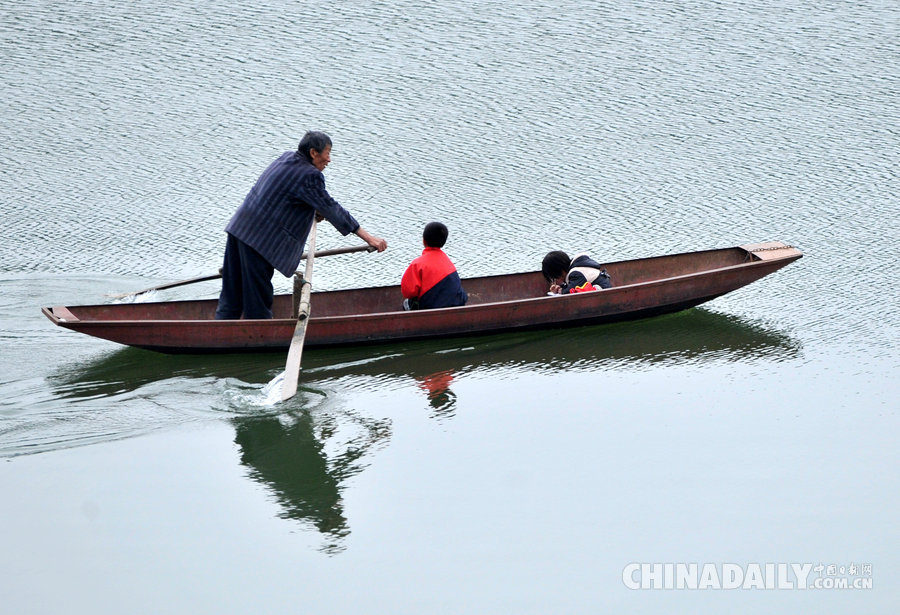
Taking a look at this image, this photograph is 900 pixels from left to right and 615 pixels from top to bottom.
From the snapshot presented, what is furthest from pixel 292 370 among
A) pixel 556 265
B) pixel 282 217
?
pixel 556 265

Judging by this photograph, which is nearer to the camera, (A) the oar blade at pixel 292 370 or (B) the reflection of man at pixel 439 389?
(A) the oar blade at pixel 292 370

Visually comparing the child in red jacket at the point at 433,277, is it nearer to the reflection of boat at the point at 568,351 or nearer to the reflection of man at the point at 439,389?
the reflection of boat at the point at 568,351

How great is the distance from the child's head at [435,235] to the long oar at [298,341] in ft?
2.03

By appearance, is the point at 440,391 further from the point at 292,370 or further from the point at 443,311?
the point at 292,370

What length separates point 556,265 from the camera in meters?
6.15

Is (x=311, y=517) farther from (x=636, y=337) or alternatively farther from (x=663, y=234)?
(x=663, y=234)

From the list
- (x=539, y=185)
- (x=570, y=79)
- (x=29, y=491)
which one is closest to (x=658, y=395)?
(x=29, y=491)

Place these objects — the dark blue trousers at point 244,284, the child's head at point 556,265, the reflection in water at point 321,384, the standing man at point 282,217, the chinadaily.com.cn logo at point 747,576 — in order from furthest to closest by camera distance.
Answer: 1. the child's head at point 556,265
2. the dark blue trousers at point 244,284
3. the standing man at point 282,217
4. the reflection in water at point 321,384
5. the chinadaily.com.cn logo at point 747,576

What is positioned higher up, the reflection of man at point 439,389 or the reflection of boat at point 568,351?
the reflection of boat at point 568,351

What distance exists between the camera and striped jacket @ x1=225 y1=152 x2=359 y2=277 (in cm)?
540

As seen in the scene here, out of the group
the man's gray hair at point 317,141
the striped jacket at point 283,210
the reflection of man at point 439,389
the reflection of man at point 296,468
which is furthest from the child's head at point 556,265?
the reflection of man at point 296,468

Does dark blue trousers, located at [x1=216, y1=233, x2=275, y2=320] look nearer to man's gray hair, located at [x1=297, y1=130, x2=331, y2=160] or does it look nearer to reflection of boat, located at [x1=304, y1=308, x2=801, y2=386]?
reflection of boat, located at [x1=304, y1=308, x2=801, y2=386]

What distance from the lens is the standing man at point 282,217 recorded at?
17.7ft

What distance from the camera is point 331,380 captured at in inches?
213
